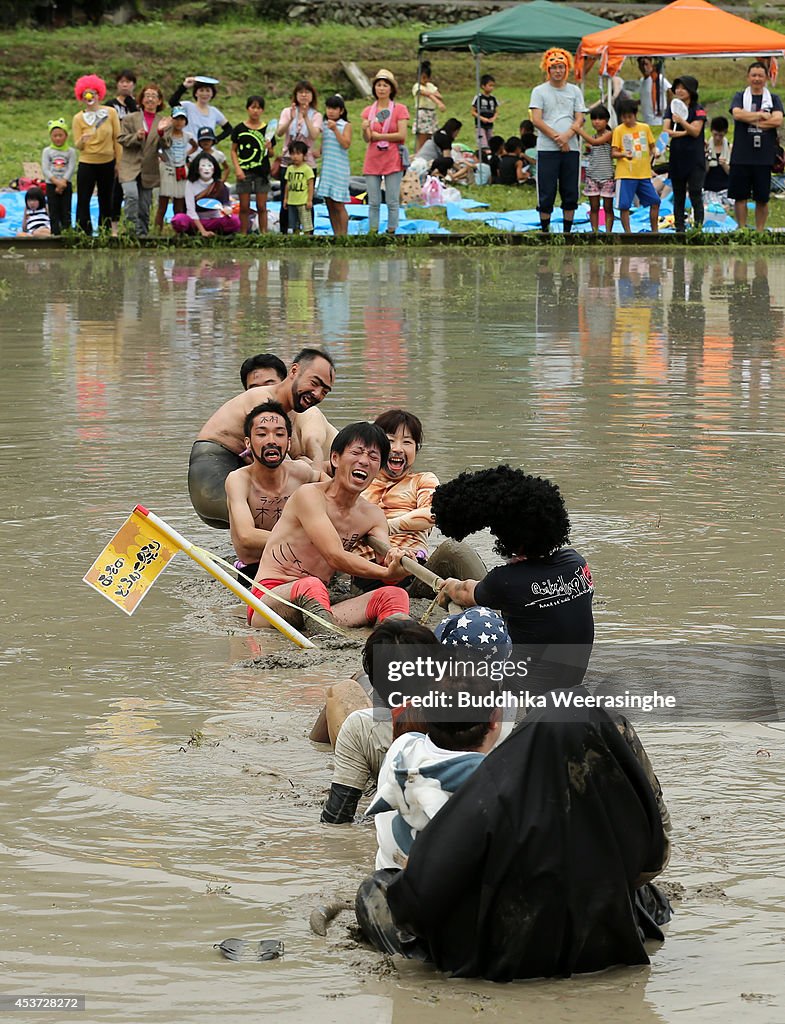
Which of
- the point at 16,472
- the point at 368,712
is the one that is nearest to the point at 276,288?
the point at 16,472

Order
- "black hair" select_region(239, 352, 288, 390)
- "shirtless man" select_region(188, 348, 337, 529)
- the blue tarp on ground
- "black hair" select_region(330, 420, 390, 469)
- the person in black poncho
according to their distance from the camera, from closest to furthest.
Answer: the person in black poncho, "black hair" select_region(330, 420, 390, 469), "shirtless man" select_region(188, 348, 337, 529), "black hair" select_region(239, 352, 288, 390), the blue tarp on ground

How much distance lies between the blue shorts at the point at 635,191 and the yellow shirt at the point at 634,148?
0.41 feet

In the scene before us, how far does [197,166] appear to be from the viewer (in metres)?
21.6

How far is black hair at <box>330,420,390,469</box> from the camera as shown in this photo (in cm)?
677

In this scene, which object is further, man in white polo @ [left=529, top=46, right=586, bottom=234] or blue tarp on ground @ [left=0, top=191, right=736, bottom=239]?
blue tarp on ground @ [left=0, top=191, right=736, bottom=239]

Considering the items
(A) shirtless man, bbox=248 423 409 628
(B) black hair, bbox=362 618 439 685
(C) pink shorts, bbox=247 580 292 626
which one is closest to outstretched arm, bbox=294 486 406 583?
(A) shirtless man, bbox=248 423 409 628

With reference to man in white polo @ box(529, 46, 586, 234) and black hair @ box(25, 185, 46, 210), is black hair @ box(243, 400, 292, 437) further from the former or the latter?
black hair @ box(25, 185, 46, 210)

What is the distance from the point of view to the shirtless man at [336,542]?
6.83 meters

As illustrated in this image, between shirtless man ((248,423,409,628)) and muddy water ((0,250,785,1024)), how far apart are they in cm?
31

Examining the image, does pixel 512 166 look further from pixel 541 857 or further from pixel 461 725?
pixel 541 857

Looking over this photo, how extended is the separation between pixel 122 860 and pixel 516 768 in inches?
53.9

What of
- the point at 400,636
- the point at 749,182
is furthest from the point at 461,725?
the point at 749,182

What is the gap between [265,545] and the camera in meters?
7.36

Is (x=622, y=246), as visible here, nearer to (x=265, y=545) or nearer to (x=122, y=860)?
(x=265, y=545)
